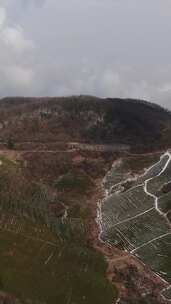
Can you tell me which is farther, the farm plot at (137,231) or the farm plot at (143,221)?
the farm plot at (137,231)

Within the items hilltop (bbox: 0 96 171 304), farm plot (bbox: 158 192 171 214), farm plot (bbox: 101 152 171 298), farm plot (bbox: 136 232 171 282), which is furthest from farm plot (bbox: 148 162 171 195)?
farm plot (bbox: 136 232 171 282)

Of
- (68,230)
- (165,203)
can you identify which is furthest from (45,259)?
(165,203)

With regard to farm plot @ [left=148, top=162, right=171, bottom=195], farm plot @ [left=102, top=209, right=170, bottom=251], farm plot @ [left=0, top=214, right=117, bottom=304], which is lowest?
farm plot @ [left=0, top=214, right=117, bottom=304]

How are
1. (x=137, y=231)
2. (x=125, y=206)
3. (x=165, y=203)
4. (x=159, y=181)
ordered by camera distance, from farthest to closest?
1. (x=159, y=181)
2. (x=125, y=206)
3. (x=165, y=203)
4. (x=137, y=231)

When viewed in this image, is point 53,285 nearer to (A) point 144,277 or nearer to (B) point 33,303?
(B) point 33,303

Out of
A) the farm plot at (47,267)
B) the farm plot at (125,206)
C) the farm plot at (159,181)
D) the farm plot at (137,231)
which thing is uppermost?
the farm plot at (159,181)

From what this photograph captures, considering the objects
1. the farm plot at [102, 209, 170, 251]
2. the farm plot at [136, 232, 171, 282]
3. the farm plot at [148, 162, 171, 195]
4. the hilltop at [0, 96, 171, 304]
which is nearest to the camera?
the hilltop at [0, 96, 171, 304]

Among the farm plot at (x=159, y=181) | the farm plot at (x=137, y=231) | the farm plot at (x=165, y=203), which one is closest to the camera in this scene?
the farm plot at (x=137, y=231)

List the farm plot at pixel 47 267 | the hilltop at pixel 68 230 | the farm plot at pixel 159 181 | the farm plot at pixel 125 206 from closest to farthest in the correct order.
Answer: the farm plot at pixel 47 267, the hilltop at pixel 68 230, the farm plot at pixel 125 206, the farm plot at pixel 159 181

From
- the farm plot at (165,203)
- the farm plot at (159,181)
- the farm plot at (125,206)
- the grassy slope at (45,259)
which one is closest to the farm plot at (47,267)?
the grassy slope at (45,259)

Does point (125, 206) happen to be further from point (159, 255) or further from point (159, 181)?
point (159, 255)

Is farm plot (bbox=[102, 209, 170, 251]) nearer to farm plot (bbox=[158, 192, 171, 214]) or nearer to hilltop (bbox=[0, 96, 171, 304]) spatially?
hilltop (bbox=[0, 96, 171, 304])

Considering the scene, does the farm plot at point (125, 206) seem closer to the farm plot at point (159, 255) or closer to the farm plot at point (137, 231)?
the farm plot at point (137, 231)

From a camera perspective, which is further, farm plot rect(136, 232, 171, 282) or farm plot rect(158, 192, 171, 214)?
farm plot rect(158, 192, 171, 214)
